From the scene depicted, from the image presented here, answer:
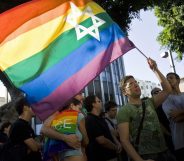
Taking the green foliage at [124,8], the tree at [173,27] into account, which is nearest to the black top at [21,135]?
the green foliage at [124,8]

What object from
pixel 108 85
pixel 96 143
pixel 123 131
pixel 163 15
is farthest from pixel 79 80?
pixel 108 85

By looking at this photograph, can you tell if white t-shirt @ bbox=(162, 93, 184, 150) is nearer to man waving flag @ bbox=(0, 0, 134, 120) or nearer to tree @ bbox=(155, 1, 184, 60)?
man waving flag @ bbox=(0, 0, 134, 120)

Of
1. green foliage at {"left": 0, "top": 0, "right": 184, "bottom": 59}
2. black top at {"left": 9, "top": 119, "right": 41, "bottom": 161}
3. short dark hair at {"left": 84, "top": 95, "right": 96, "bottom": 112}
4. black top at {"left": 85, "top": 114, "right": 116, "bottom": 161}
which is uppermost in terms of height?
green foliage at {"left": 0, "top": 0, "right": 184, "bottom": 59}

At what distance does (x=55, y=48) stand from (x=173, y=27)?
43.4 feet

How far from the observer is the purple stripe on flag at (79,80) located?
11.7 ft

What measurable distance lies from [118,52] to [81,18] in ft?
2.03

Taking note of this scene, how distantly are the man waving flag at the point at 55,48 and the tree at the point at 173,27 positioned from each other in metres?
Answer: 12.4

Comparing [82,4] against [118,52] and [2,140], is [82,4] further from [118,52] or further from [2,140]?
[2,140]

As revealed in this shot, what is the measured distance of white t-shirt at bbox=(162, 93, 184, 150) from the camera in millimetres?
4663

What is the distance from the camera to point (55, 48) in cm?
400

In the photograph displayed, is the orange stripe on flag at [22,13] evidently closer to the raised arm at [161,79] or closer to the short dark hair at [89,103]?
the raised arm at [161,79]

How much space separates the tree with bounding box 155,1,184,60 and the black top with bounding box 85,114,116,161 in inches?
467

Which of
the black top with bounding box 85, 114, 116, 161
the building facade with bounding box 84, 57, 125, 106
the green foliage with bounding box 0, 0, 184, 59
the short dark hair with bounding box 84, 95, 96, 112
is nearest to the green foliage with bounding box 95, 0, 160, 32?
the green foliage with bounding box 0, 0, 184, 59

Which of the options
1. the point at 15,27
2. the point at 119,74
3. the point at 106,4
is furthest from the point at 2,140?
the point at 119,74
